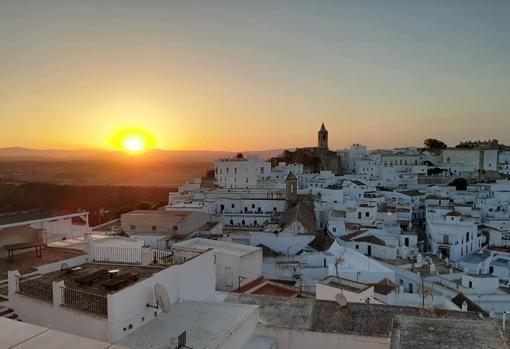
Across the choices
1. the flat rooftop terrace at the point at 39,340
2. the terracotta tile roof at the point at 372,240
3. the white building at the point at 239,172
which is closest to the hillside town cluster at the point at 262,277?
the flat rooftop terrace at the point at 39,340

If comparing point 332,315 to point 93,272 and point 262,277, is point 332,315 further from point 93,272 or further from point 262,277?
point 262,277

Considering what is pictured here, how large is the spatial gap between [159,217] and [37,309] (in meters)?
15.9

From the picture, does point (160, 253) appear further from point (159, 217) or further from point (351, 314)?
point (159, 217)

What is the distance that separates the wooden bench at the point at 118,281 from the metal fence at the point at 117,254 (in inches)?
75.2

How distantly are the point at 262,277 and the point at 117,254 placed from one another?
7446 millimetres

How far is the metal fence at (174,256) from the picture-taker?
1013 cm

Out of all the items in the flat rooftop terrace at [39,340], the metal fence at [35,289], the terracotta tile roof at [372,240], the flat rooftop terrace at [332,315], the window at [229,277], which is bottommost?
the terracotta tile roof at [372,240]

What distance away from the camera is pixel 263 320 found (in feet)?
33.2

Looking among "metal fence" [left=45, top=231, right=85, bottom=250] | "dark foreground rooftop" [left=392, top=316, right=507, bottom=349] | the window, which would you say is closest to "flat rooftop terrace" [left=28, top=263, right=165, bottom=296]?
"metal fence" [left=45, top=231, right=85, bottom=250]

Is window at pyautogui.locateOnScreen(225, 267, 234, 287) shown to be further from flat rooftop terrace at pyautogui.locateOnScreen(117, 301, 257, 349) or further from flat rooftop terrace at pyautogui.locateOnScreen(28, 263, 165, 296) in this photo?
flat rooftop terrace at pyautogui.locateOnScreen(117, 301, 257, 349)

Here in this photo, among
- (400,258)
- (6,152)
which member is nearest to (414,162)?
(400,258)

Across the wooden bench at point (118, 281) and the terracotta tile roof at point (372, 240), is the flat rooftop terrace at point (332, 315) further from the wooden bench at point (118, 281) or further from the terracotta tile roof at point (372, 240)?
the terracotta tile roof at point (372, 240)

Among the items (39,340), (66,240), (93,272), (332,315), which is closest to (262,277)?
(332,315)

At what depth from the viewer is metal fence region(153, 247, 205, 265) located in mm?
10133
